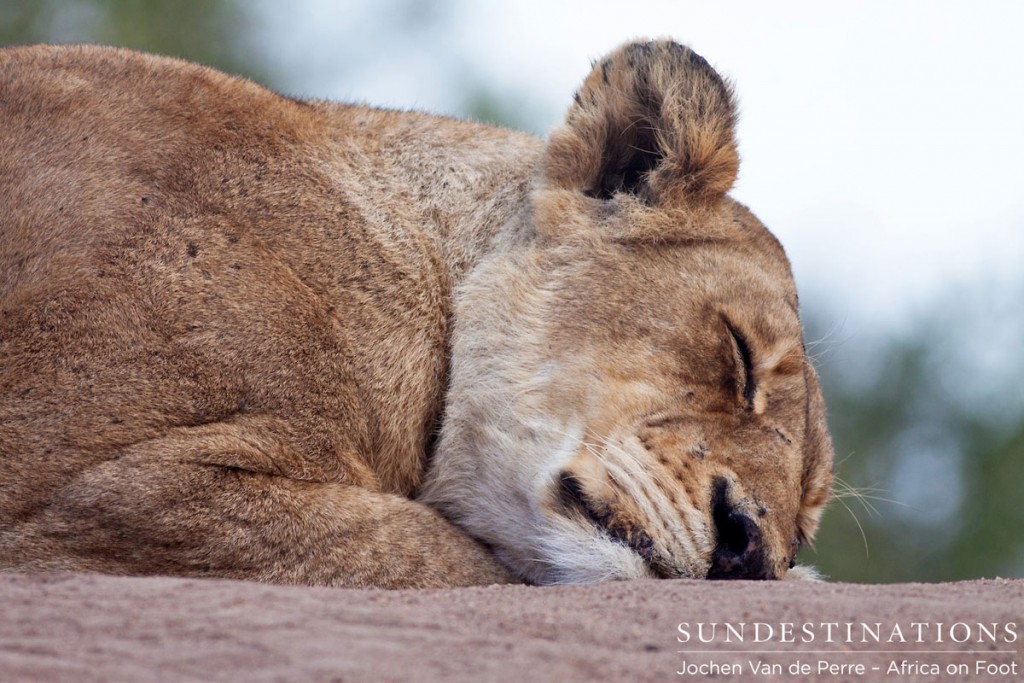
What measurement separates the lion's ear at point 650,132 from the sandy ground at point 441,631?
1885mm

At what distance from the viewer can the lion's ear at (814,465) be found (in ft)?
16.1

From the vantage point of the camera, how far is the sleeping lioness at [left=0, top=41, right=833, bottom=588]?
4152mm

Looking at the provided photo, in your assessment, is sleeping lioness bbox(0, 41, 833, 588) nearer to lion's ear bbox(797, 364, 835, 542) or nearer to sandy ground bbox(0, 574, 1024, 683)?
lion's ear bbox(797, 364, 835, 542)

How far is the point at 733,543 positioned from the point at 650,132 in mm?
1789

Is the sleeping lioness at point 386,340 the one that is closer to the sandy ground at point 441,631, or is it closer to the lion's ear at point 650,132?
the lion's ear at point 650,132

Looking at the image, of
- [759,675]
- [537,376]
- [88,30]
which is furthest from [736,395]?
[88,30]

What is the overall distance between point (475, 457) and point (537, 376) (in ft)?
A: 1.30

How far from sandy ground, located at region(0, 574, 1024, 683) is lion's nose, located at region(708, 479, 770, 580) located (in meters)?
0.41

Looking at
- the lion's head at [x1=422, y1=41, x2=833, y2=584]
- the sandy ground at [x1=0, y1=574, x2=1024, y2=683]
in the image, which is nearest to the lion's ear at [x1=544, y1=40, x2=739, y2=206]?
the lion's head at [x1=422, y1=41, x2=833, y2=584]

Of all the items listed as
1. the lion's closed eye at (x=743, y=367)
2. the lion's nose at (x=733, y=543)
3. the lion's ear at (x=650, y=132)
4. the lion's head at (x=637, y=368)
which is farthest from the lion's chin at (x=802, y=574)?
the lion's ear at (x=650, y=132)

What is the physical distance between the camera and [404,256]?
4.89 metres

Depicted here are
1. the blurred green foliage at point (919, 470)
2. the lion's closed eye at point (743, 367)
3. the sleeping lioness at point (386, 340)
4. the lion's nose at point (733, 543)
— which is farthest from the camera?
the blurred green foliage at point (919, 470)

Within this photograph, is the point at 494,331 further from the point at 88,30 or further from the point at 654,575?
the point at 88,30

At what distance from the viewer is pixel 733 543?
4.31 meters
